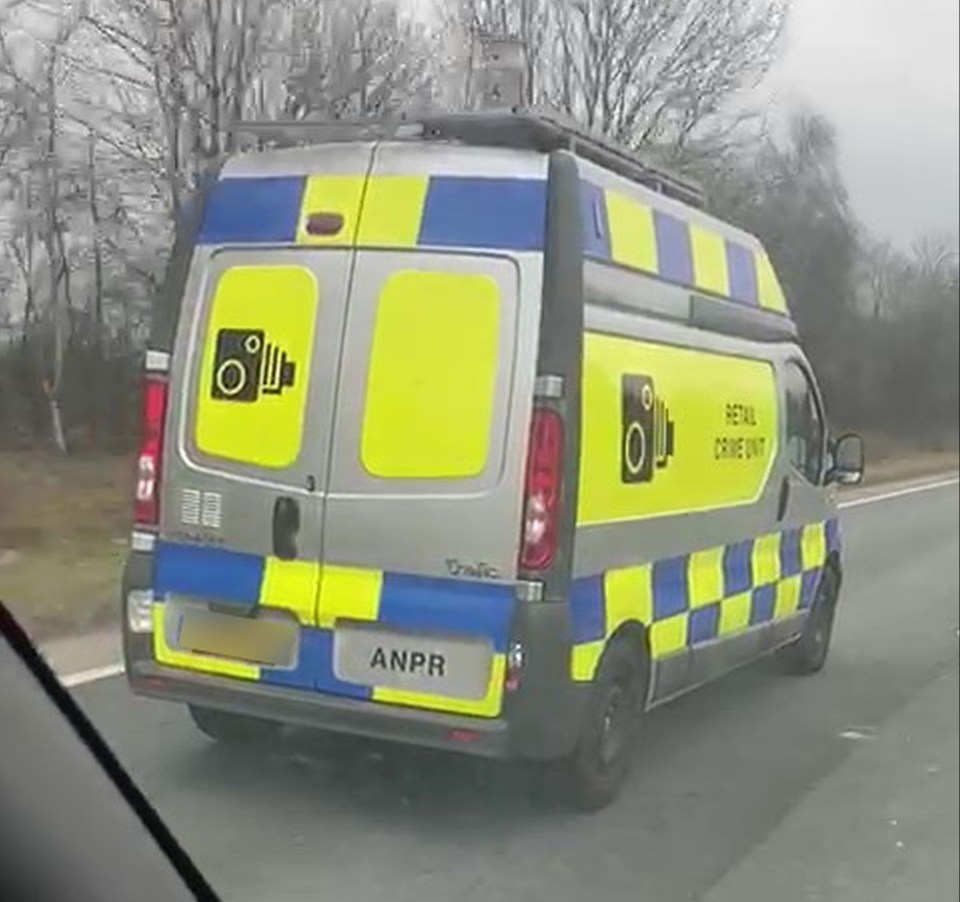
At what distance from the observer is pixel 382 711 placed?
12.3ft

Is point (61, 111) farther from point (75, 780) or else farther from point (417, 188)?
point (417, 188)

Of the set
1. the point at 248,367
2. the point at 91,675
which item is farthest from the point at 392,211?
the point at 91,675

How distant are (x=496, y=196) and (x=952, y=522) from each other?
5755mm

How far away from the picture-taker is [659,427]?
173 inches

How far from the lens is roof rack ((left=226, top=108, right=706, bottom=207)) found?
9.95ft

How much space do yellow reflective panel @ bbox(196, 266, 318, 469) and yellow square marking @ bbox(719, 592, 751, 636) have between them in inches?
47.4

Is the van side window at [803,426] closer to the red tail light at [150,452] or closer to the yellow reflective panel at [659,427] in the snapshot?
the yellow reflective panel at [659,427]

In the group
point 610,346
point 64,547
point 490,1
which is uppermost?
point 490,1

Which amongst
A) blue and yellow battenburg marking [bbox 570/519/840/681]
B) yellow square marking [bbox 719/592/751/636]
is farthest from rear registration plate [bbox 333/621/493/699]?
yellow square marking [bbox 719/592/751/636]

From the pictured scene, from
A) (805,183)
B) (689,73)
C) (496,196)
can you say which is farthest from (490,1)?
(496,196)

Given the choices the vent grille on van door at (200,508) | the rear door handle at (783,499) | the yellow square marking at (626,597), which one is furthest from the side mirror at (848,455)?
the vent grille on van door at (200,508)

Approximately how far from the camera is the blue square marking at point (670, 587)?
4.34 meters

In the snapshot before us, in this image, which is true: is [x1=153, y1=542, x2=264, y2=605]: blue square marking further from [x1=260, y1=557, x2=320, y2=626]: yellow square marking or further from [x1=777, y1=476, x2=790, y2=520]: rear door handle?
[x1=777, y1=476, x2=790, y2=520]: rear door handle

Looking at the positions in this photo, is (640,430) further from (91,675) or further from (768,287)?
(91,675)
